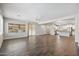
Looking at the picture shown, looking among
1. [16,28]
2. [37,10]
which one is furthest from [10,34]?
[37,10]

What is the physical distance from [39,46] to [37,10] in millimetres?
686

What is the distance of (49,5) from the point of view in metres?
2.38

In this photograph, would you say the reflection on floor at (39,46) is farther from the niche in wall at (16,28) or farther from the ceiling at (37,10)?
the ceiling at (37,10)

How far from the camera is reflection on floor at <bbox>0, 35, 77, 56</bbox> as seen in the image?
241 centimetres

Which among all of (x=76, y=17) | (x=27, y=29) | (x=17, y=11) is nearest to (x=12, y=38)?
(x=27, y=29)

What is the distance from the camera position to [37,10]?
2406 millimetres

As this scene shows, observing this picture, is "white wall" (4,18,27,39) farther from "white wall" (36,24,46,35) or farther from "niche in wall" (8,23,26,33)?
"white wall" (36,24,46,35)

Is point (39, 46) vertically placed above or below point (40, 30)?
below

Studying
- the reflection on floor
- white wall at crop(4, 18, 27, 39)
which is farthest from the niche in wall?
the reflection on floor

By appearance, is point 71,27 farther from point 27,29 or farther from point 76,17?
point 27,29

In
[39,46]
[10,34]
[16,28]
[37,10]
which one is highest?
[37,10]

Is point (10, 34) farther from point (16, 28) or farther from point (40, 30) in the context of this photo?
Result: point (40, 30)

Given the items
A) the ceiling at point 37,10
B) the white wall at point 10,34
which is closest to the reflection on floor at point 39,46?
the white wall at point 10,34

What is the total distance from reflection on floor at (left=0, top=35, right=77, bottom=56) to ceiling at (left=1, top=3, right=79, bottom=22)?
1.32ft
